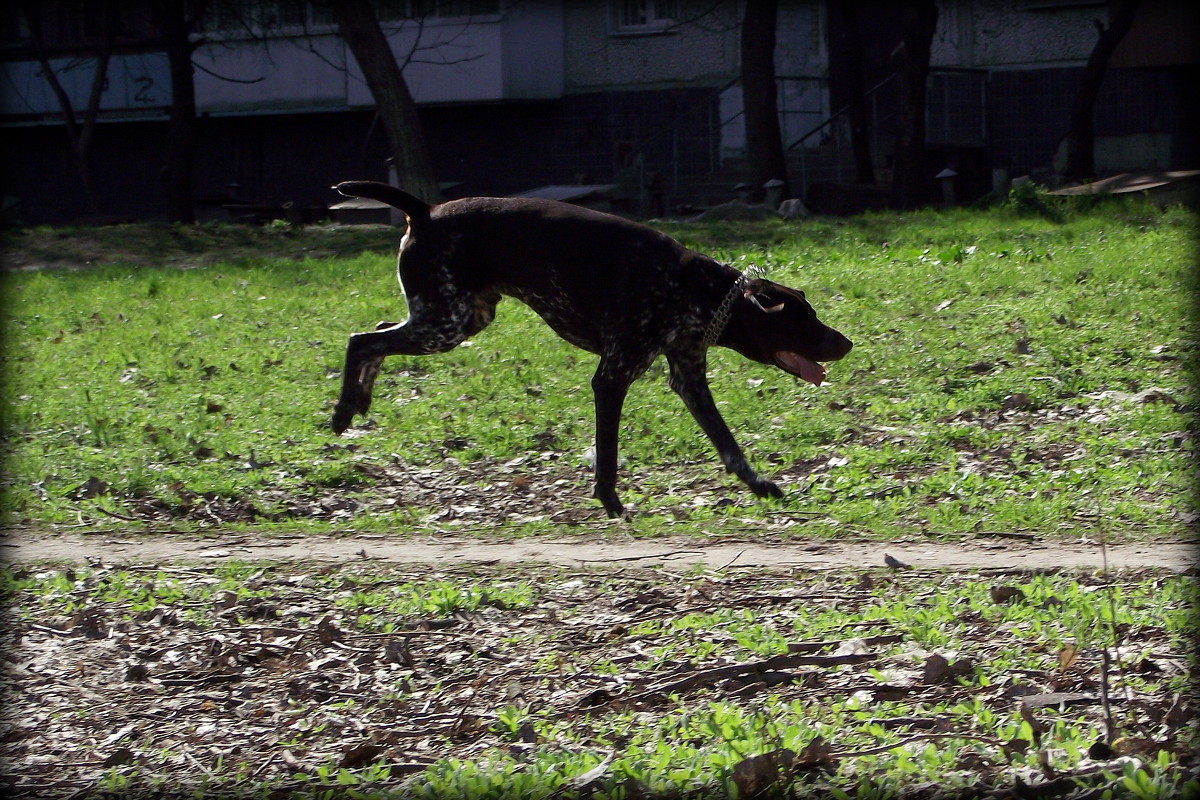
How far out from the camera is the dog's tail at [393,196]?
285 inches

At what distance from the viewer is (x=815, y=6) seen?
2547 centimetres

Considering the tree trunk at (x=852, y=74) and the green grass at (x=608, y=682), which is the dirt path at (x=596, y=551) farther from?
the tree trunk at (x=852, y=74)

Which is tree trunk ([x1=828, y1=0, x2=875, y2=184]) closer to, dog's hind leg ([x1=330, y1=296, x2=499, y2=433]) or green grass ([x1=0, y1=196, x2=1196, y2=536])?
green grass ([x1=0, y1=196, x2=1196, y2=536])

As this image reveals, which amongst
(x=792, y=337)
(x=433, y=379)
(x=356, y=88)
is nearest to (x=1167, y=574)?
(x=792, y=337)

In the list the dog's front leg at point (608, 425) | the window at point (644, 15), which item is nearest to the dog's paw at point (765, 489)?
the dog's front leg at point (608, 425)

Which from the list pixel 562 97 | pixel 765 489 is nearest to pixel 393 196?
pixel 765 489

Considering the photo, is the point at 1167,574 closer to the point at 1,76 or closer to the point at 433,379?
the point at 433,379

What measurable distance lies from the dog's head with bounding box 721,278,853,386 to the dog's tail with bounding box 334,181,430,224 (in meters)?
1.79

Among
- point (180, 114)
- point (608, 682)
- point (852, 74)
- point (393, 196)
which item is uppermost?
point (852, 74)

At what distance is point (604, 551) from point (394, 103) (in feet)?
43.0

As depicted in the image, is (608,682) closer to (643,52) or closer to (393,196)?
(393,196)

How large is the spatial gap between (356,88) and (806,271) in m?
16.7

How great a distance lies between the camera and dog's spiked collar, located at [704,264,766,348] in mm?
7102

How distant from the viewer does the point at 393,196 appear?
285 inches
